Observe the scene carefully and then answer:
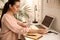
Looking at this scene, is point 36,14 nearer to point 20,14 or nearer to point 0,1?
point 20,14

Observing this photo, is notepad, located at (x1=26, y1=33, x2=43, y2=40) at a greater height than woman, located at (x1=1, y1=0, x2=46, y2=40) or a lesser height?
lesser

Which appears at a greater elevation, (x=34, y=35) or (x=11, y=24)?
(x=11, y=24)

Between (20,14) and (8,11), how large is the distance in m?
1.34

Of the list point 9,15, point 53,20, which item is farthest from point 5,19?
point 53,20

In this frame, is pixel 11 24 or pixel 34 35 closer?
pixel 11 24

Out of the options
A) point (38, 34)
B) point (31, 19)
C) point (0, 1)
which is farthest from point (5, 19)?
point (0, 1)

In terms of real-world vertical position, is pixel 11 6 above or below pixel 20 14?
above

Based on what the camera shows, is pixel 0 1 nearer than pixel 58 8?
No

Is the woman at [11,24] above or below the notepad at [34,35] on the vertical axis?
above

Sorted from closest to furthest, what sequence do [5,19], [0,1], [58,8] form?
[5,19], [58,8], [0,1]

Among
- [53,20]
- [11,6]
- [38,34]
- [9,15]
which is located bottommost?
[38,34]

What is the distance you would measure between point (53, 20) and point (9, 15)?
85 centimetres

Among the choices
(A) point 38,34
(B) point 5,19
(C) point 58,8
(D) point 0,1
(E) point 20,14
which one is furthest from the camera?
(D) point 0,1

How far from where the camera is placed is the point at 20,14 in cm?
324
